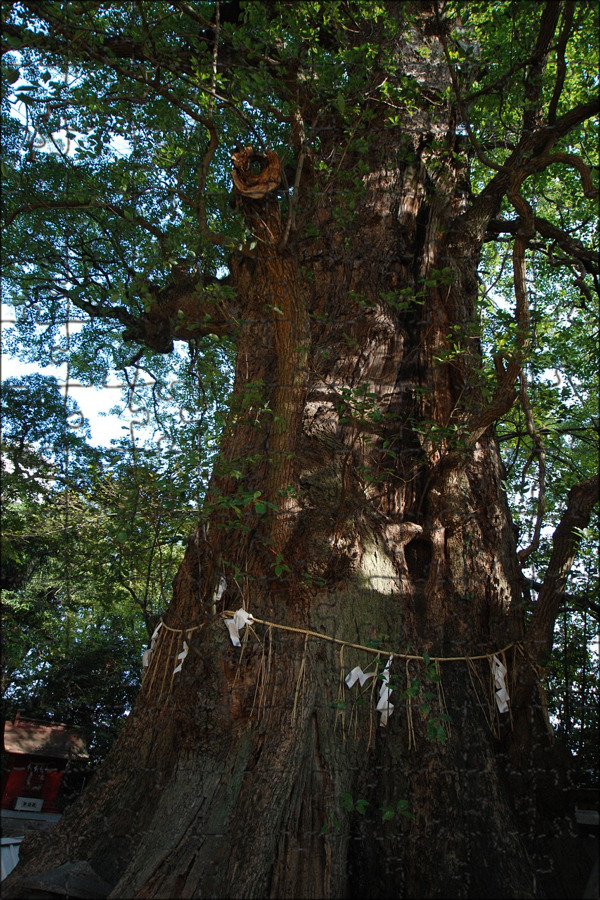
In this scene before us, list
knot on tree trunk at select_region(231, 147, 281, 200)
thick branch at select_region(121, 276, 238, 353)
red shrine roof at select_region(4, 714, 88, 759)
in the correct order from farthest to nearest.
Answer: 1. thick branch at select_region(121, 276, 238, 353)
2. red shrine roof at select_region(4, 714, 88, 759)
3. knot on tree trunk at select_region(231, 147, 281, 200)

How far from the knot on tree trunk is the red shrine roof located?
2.62 meters

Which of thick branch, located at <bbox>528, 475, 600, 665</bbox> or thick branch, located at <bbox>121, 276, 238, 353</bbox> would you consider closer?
thick branch, located at <bbox>528, 475, 600, 665</bbox>

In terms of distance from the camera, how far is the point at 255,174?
240cm

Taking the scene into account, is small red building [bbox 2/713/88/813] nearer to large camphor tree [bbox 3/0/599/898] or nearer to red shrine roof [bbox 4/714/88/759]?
red shrine roof [bbox 4/714/88/759]

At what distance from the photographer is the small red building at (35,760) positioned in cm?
321

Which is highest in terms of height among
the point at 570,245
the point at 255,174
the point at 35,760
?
the point at 570,245

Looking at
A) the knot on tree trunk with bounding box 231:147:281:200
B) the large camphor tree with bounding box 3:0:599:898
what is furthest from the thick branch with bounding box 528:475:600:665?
the knot on tree trunk with bounding box 231:147:281:200

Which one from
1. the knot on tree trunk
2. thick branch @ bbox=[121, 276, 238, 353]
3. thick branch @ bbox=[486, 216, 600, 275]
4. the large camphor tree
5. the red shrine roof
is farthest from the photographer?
thick branch @ bbox=[121, 276, 238, 353]

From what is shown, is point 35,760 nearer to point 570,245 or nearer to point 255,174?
point 255,174

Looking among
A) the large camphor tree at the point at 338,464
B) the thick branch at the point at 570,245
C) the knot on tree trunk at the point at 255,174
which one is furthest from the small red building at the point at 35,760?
the thick branch at the point at 570,245

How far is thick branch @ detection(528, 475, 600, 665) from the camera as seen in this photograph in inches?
87.7

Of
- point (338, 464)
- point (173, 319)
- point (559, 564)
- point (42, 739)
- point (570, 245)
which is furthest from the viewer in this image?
point (173, 319)

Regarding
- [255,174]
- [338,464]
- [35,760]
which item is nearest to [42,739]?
[35,760]

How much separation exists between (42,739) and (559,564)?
253 centimetres
